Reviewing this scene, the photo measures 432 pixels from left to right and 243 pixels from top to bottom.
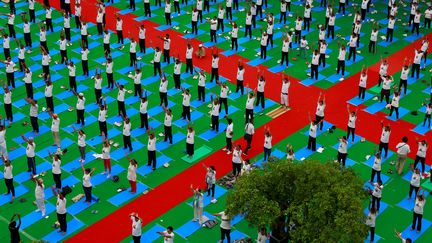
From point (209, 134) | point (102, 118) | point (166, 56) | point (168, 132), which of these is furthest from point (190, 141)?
point (166, 56)

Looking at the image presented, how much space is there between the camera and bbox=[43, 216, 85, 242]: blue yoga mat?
23.8 m

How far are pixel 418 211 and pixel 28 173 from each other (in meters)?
15.2

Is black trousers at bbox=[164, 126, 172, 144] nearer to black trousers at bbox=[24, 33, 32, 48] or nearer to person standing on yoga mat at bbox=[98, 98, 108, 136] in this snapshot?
person standing on yoga mat at bbox=[98, 98, 108, 136]

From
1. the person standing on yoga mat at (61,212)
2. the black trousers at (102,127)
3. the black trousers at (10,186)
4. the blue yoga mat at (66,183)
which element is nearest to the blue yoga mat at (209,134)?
the black trousers at (102,127)

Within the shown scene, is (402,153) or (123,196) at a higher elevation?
(402,153)

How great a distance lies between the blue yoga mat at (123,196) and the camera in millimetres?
25717

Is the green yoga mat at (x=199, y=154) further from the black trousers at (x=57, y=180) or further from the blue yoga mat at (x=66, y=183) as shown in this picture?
the black trousers at (x=57, y=180)

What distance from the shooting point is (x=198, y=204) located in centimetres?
2416

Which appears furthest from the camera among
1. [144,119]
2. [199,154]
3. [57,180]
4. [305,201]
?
[144,119]

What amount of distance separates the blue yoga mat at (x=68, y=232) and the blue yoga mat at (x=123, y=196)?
165 cm

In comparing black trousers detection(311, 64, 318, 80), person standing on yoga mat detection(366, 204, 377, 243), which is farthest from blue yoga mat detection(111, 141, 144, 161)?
person standing on yoga mat detection(366, 204, 377, 243)

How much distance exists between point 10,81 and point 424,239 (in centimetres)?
2097

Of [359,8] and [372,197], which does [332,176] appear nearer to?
[372,197]

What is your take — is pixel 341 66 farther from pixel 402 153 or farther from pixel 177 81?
pixel 402 153
